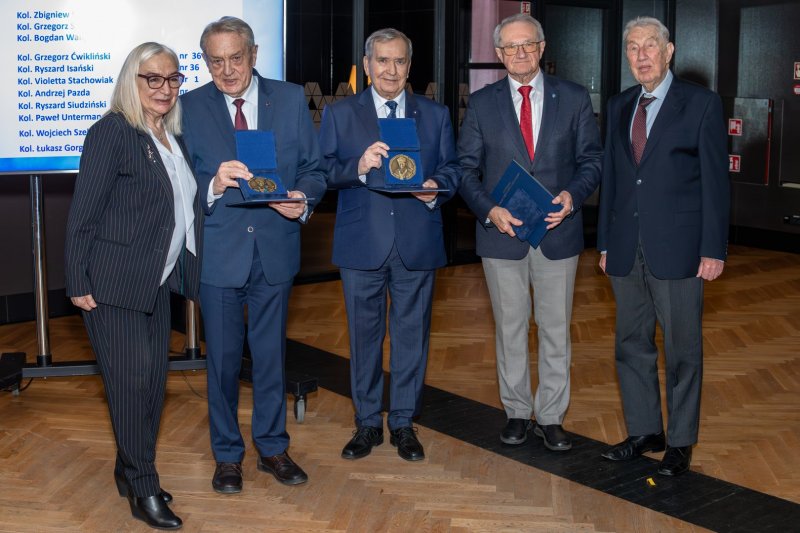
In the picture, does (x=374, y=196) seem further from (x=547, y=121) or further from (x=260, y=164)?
(x=547, y=121)

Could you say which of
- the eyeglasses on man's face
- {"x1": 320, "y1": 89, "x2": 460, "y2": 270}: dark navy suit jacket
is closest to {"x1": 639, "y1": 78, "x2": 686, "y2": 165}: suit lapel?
the eyeglasses on man's face

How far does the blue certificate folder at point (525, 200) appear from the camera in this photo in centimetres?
432

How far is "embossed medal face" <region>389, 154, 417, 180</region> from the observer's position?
167 inches

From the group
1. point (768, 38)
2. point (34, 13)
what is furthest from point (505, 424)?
point (768, 38)

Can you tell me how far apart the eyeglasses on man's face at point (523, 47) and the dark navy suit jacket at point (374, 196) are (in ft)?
1.30

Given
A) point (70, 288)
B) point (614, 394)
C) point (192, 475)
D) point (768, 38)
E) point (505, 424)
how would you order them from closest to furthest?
point (70, 288), point (192, 475), point (505, 424), point (614, 394), point (768, 38)

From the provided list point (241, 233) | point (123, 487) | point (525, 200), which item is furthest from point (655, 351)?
point (123, 487)

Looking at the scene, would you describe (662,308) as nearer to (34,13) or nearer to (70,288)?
(70,288)

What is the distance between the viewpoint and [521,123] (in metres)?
4.54

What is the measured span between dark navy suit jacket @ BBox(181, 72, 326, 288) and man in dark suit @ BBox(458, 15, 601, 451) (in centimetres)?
80

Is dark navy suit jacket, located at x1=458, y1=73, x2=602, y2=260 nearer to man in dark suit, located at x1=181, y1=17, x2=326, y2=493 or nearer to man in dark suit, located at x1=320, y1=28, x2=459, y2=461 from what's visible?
man in dark suit, located at x1=320, y1=28, x2=459, y2=461

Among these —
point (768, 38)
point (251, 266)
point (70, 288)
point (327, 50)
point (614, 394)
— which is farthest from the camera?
point (768, 38)

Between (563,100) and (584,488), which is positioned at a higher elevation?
(563,100)

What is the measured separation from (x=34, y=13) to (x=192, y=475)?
96.4 inches
